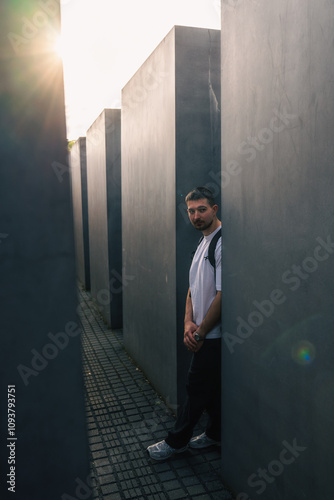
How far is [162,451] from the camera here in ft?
12.0

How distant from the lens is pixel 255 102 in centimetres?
263

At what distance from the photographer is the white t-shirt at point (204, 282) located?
340cm

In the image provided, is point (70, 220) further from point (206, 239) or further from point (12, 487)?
point (206, 239)

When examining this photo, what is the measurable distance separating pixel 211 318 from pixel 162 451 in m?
1.26

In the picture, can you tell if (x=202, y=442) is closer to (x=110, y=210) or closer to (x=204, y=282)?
(x=204, y=282)

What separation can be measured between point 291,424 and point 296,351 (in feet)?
1.43

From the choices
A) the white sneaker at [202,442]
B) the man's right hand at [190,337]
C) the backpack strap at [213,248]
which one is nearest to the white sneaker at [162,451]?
the white sneaker at [202,442]

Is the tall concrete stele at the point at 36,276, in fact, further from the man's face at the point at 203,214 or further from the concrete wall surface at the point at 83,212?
the concrete wall surface at the point at 83,212

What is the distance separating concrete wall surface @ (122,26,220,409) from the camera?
4.04 meters

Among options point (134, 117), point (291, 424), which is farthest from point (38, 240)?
point (134, 117)

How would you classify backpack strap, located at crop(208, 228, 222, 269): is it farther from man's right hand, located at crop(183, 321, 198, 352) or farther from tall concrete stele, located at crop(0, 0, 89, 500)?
tall concrete stele, located at crop(0, 0, 89, 500)

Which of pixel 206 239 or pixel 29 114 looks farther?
pixel 206 239

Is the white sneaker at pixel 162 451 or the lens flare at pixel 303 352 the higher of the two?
the lens flare at pixel 303 352

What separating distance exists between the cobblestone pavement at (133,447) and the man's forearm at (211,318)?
1.15m
